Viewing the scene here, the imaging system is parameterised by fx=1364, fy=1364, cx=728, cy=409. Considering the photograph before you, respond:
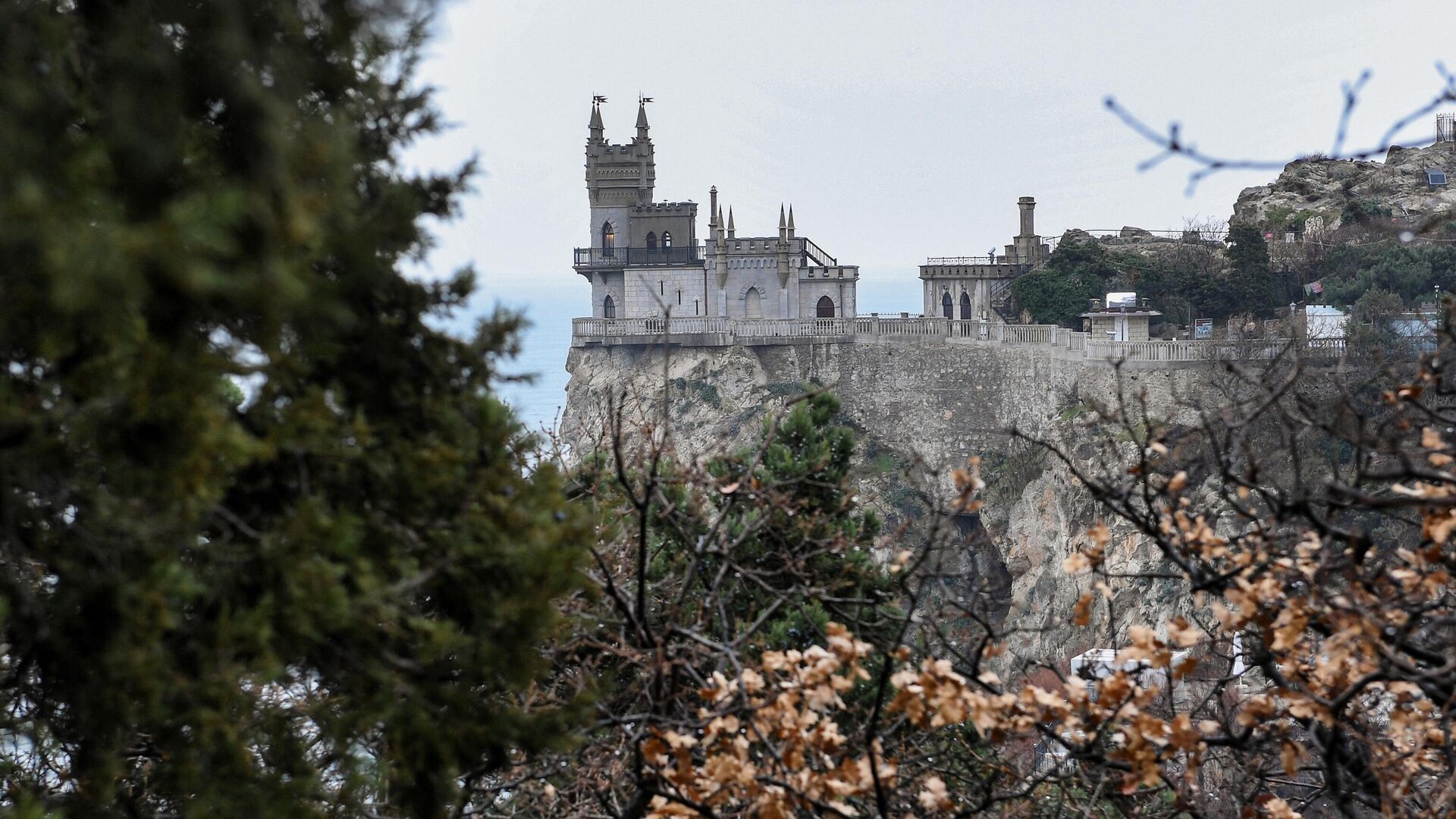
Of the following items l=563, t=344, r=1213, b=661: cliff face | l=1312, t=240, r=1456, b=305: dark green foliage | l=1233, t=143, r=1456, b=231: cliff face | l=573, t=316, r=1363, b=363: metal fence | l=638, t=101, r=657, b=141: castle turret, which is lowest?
l=563, t=344, r=1213, b=661: cliff face

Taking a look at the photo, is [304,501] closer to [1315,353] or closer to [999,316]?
[1315,353]

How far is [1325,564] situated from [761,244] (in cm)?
4120

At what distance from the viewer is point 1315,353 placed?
3006cm

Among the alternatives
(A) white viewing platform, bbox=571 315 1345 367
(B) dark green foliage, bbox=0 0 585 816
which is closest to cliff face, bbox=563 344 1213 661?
(A) white viewing platform, bbox=571 315 1345 367

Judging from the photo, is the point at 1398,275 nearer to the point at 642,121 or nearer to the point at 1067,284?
the point at 1067,284

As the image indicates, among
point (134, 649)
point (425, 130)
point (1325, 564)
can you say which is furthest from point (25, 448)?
point (1325, 564)

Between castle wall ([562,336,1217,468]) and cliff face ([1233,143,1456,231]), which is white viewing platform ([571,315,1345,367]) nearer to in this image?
castle wall ([562,336,1217,468])

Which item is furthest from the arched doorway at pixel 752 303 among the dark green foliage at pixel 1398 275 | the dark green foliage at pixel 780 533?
the dark green foliage at pixel 780 533

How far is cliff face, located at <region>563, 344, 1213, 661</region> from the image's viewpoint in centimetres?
2931

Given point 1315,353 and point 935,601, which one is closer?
point 935,601

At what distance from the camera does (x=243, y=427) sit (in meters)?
3.83

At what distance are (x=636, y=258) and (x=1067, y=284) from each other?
14.7 metres

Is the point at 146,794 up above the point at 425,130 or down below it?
below

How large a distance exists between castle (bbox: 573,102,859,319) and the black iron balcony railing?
36mm
